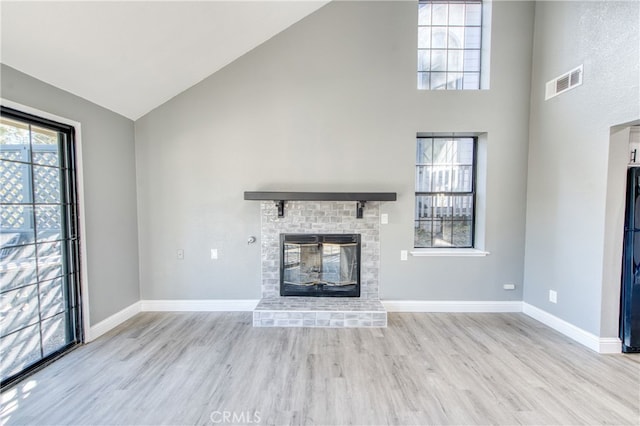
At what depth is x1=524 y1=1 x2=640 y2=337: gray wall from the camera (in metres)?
2.21

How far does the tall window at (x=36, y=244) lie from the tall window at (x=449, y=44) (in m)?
4.09

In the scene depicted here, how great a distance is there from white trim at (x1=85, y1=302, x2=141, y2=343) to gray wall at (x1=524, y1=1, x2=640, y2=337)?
4956 millimetres

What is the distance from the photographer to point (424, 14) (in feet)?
10.5

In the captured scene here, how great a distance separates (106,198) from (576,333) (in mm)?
5178

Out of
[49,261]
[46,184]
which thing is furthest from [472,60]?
[49,261]

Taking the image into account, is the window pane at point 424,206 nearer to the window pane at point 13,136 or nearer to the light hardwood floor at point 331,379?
the light hardwood floor at point 331,379

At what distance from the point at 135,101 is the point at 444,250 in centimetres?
418

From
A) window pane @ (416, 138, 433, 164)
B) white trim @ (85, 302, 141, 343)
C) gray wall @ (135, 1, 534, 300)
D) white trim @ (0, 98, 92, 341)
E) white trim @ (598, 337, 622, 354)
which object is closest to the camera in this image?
white trim @ (598, 337, 622, 354)

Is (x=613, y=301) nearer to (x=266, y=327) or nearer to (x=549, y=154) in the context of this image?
(x=549, y=154)

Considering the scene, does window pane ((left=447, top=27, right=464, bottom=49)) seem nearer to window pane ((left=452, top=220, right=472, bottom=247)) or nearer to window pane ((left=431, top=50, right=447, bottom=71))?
window pane ((left=431, top=50, right=447, bottom=71))

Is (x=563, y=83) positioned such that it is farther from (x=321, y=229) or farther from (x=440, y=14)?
(x=321, y=229)

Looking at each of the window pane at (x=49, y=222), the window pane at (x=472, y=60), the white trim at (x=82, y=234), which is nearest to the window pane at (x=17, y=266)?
the window pane at (x=49, y=222)

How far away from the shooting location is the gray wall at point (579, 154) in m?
2.21

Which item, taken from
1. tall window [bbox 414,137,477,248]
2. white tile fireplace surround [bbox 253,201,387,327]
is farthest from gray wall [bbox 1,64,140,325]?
tall window [bbox 414,137,477,248]
